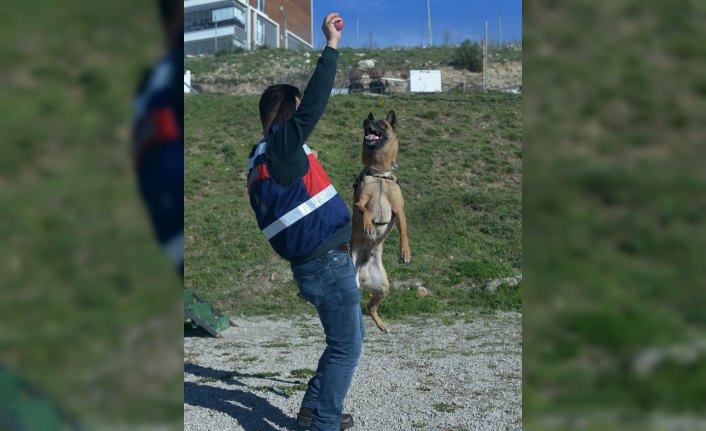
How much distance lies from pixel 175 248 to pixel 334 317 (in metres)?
2.53

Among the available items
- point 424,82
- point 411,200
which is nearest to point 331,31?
point 411,200

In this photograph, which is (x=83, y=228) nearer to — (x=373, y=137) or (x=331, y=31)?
(x=331, y=31)

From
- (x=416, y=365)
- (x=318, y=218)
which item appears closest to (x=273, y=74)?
(x=416, y=365)

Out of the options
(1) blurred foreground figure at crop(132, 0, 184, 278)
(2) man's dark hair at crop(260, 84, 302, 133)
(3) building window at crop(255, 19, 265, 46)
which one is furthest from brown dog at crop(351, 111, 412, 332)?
(3) building window at crop(255, 19, 265, 46)

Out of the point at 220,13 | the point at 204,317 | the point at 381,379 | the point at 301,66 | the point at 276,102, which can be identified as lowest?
the point at 204,317

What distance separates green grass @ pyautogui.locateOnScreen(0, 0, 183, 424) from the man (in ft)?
7.00

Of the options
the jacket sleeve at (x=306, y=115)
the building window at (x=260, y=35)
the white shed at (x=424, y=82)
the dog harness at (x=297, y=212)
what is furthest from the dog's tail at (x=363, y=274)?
the building window at (x=260, y=35)

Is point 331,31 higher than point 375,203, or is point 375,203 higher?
point 331,31

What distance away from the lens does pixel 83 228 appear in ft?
2.50

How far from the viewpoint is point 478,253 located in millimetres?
12570

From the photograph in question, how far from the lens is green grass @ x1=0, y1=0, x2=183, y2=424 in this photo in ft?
2.36

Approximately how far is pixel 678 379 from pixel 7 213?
68.7 inches

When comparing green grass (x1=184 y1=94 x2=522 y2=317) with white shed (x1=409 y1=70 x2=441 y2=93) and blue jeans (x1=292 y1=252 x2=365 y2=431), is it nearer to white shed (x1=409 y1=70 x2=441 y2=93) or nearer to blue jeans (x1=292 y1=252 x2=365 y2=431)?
white shed (x1=409 y1=70 x2=441 y2=93)

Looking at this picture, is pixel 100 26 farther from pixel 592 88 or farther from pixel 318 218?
pixel 318 218
